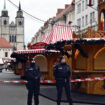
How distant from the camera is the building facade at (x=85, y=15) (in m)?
50.2

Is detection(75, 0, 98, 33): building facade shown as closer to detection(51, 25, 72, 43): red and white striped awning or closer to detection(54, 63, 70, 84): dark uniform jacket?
detection(51, 25, 72, 43): red and white striped awning

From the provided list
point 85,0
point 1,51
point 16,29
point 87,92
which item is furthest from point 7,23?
point 87,92

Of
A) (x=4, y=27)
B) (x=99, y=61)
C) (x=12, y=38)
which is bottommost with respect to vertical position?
(x=99, y=61)

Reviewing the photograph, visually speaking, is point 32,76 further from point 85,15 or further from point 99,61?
point 85,15

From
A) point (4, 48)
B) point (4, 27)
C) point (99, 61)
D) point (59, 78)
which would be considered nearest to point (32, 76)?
point (59, 78)

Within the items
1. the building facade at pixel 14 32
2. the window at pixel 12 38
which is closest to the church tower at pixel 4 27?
the building facade at pixel 14 32

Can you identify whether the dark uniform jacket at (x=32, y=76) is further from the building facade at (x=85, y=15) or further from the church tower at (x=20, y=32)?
the church tower at (x=20, y=32)

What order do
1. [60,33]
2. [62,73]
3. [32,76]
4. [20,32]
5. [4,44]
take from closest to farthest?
[62,73], [32,76], [60,33], [4,44], [20,32]

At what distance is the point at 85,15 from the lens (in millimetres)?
56062

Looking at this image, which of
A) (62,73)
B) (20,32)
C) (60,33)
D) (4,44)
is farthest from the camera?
(20,32)

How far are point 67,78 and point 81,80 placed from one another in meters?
3.79

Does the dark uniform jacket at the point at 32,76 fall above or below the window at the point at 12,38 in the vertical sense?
below

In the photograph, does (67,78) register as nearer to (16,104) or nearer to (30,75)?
(30,75)

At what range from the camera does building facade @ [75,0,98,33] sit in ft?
165
